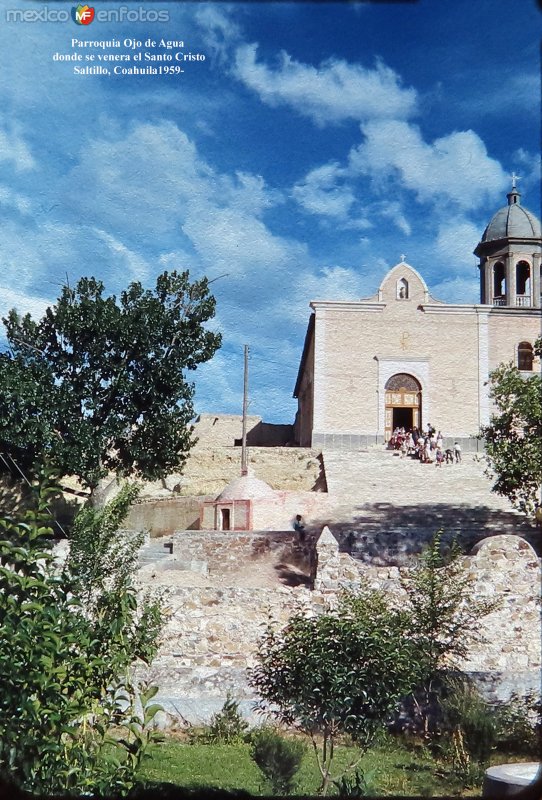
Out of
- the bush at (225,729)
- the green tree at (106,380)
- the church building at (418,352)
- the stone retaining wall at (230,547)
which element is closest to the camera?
the bush at (225,729)

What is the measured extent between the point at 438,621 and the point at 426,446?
11.3 meters

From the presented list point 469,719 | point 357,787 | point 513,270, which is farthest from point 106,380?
point 513,270

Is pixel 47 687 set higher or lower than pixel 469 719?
higher

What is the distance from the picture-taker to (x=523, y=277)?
82.2ft

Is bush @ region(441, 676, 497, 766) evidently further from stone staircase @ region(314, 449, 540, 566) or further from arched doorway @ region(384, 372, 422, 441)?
arched doorway @ region(384, 372, 422, 441)

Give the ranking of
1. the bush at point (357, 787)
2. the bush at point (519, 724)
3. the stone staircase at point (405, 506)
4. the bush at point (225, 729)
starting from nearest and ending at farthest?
the bush at point (357, 787), the bush at point (519, 724), the bush at point (225, 729), the stone staircase at point (405, 506)

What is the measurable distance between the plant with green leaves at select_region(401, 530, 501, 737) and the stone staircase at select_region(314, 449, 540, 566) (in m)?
3.42

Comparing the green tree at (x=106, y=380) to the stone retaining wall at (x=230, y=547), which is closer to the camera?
the green tree at (x=106, y=380)

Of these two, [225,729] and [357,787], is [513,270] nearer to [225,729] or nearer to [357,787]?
[225,729]

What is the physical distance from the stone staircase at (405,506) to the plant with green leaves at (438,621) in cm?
342

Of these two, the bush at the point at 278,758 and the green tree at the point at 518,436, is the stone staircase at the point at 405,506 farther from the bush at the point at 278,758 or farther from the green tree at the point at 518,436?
the bush at the point at 278,758

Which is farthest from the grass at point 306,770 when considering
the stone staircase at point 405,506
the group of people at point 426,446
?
the group of people at point 426,446

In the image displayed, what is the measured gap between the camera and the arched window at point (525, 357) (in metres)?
21.2

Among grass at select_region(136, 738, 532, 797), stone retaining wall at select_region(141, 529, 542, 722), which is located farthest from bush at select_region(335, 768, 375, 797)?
stone retaining wall at select_region(141, 529, 542, 722)
